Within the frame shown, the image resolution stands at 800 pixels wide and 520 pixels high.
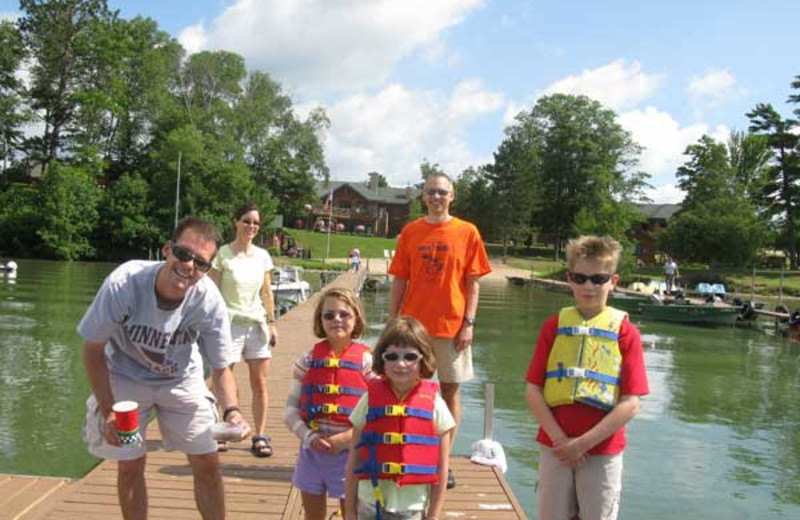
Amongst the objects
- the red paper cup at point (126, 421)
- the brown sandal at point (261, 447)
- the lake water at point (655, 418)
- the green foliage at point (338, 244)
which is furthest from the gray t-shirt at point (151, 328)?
the green foliage at point (338, 244)

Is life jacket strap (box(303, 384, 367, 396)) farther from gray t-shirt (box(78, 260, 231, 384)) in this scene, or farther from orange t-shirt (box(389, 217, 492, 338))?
orange t-shirt (box(389, 217, 492, 338))

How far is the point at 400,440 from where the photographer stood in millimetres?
3035

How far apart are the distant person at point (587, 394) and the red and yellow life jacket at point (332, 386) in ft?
2.86

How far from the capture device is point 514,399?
12.0 meters

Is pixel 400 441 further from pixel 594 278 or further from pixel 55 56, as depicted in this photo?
pixel 55 56

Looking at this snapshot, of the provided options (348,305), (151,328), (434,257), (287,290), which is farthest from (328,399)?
(287,290)

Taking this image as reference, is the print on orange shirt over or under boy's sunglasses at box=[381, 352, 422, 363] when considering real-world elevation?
over

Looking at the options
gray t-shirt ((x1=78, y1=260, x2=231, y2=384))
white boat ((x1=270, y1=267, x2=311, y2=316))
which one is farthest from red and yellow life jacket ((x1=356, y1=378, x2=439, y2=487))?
white boat ((x1=270, y1=267, x2=311, y2=316))

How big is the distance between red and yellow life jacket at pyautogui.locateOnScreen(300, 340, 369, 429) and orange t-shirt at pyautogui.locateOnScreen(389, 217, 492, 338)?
1255mm

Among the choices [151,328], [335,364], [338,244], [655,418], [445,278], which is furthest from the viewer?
[338,244]

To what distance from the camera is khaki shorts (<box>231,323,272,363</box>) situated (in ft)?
18.2

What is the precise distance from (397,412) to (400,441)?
0.12 meters

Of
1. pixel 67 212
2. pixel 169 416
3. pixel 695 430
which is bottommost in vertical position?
pixel 695 430

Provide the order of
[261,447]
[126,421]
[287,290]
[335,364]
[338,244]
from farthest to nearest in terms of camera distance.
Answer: [338,244]
[287,290]
[261,447]
[335,364]
[126,421]
